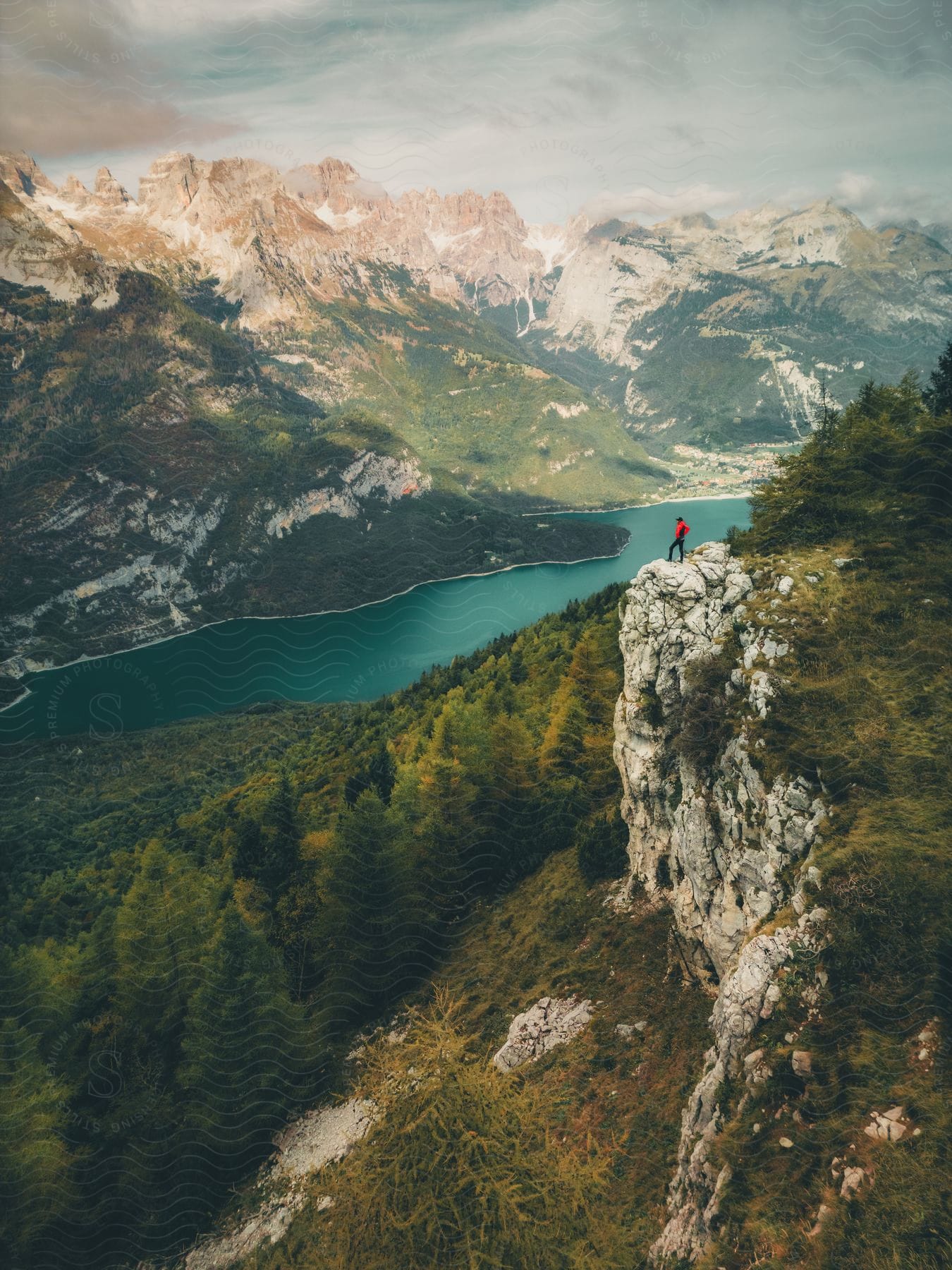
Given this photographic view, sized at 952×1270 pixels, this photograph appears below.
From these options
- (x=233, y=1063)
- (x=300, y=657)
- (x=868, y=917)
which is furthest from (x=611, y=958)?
(x=300, y=657)

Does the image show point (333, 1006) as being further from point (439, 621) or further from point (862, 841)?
point (439, 621)

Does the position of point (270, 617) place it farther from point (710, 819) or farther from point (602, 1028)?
point (710, 819)

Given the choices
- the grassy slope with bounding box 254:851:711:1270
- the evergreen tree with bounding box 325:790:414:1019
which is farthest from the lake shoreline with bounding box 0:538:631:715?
the grassy slope with bounding box 254:851:711:1270

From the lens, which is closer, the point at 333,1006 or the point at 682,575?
the point at 682,575

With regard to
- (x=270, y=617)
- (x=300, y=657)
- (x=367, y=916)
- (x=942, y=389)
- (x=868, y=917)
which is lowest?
(x=300, y=657)

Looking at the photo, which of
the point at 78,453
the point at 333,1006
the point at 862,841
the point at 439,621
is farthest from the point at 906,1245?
the point at 78,453
